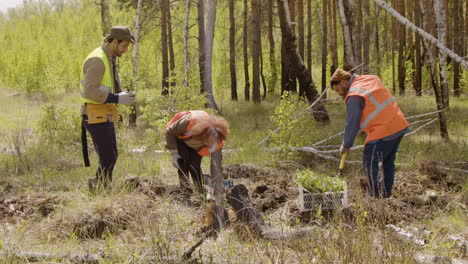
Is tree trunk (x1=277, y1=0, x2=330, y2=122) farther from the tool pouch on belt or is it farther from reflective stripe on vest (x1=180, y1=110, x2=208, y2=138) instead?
the tool pouch on belt

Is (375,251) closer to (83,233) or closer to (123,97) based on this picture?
(83,233)

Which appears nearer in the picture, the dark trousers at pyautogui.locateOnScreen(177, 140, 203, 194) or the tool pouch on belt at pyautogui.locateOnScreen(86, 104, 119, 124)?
the tool pouch on belt at pyautogui.locateOnScreen(86, 104, 119, 124)

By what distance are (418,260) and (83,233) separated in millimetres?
2868

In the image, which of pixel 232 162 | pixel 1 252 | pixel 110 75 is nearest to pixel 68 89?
pixel 232 162

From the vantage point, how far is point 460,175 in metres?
6.34

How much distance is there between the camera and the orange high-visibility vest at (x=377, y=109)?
15.8 ft

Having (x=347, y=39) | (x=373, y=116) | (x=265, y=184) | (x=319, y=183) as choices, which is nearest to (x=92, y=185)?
(x=265, y=184)

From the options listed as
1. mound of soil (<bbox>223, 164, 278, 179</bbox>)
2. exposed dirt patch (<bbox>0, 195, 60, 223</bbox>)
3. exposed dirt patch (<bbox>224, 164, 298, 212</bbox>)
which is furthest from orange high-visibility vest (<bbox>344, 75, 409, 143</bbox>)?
exposed dirt patch (<bbox>0, 195, 60, 223</bbox>)

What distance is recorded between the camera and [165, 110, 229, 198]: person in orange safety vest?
4.50 meters

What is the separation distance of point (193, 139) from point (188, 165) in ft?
1.31

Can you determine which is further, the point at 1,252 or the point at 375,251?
the point at 1,252

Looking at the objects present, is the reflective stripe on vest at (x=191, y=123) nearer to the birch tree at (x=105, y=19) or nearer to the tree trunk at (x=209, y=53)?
the tree trunk at (x=209, y=53)

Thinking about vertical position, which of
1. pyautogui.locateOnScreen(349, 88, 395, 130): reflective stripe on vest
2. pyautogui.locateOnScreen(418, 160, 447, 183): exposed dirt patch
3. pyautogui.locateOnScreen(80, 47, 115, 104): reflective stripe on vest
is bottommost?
pyautogui.locateOnScreen(418, 160, 447, 183): exposed dirt patch

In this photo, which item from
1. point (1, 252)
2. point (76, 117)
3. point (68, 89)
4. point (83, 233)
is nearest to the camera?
point (1, 252)
